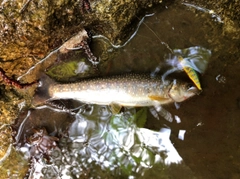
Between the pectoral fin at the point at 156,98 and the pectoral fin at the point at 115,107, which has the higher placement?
the pectoral fin at the point at 156,98

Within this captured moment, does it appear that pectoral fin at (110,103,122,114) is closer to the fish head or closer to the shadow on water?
the shadow on water

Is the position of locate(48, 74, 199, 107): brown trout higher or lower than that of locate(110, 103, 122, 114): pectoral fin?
higher

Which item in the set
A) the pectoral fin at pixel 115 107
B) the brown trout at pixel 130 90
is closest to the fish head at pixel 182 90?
the brown trout at pixel 130 90

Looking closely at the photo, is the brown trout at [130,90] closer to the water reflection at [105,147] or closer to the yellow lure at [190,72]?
the yellow lure at [190,72]

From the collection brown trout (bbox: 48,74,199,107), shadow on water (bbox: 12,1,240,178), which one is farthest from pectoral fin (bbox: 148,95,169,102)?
shadow on water (bbox: 12,1,240,178)

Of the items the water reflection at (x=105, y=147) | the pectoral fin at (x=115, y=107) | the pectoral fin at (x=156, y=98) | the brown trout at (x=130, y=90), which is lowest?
the water reflection at (x=105, y=147)

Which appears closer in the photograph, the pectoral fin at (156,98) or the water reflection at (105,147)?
the pectoral fin at (156,98)
